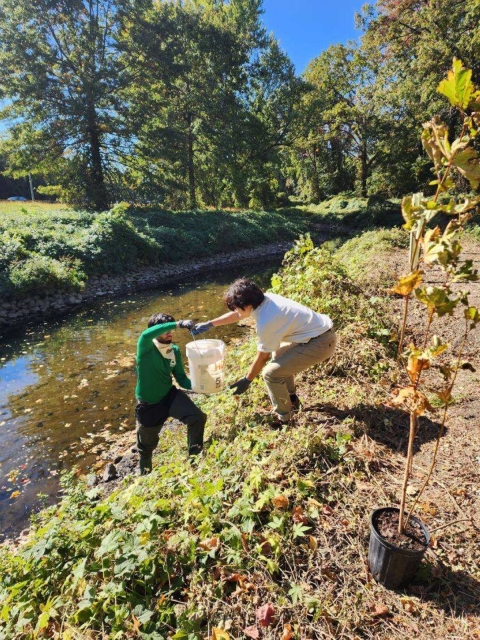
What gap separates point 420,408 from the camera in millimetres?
1864

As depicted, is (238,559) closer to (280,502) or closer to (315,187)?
(280,502)

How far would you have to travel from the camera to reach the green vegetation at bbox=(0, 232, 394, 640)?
214 cm

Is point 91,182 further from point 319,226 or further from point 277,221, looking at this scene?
point 319,226

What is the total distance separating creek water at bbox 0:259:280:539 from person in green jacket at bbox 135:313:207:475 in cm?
123

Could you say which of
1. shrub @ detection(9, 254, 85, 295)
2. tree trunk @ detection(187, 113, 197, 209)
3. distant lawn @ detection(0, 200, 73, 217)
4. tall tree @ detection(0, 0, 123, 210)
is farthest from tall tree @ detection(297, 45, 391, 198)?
shrub @ detection(9, 254, 85, 295)

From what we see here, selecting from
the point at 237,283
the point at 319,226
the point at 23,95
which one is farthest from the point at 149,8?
the point at 237,283

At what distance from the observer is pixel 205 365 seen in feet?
11.8

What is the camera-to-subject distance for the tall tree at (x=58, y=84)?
17.8m

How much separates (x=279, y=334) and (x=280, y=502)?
145cm

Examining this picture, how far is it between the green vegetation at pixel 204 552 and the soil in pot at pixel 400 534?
1.00 ft

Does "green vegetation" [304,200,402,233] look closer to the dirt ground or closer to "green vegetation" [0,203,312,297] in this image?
"green vegetation" [0,203,312,297]

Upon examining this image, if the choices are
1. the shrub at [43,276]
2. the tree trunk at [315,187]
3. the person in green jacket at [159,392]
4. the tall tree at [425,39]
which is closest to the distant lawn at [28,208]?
the shrub at [43,276]

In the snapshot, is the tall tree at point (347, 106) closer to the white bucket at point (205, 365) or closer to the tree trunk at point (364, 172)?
the tree trunk at point (364, 172)

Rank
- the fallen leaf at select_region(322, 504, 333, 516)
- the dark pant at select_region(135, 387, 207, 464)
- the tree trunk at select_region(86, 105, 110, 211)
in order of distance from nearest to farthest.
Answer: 1. the fallen leaf at select_region(322, 504, 333, 516)
2. the dark pant at select_region(135, 387, 207, 464)
3. the tree trunk at select_region(86, 105, 110, 211)
